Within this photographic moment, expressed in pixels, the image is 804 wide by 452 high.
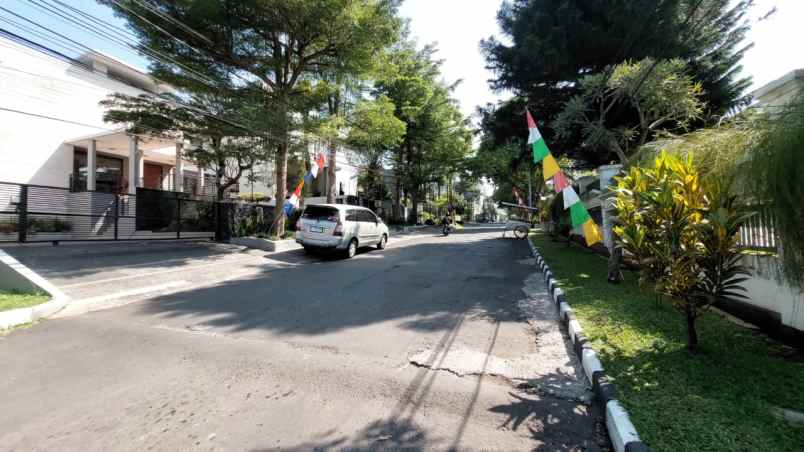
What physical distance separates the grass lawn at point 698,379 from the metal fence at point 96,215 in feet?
44.1

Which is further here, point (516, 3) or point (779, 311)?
point (516, 3)

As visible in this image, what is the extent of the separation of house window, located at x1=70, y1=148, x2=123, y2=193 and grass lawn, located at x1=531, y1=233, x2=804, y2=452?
18.8 metres

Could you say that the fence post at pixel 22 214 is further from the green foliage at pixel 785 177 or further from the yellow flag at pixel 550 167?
the green foliage at pixel 785 177

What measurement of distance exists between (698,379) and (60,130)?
20892 mm

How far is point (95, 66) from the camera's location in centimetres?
1661

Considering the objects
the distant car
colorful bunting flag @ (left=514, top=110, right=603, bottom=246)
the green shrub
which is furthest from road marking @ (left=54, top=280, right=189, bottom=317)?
the green shrub

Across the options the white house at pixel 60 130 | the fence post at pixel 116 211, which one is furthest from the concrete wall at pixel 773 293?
the white house at pixel 60 130

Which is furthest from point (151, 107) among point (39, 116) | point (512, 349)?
point (512, 349)

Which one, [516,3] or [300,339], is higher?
[516,3]

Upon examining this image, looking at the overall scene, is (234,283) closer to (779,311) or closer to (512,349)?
(512,349)

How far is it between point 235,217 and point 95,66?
1082cm

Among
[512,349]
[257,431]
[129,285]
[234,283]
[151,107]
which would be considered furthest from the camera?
[151,107]

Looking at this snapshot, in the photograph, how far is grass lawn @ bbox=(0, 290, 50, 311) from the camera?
4748mm

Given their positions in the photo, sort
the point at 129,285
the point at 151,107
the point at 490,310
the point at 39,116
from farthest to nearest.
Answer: the point at 39,116 → the point at 151,107 → the point at 129,285 → the point at 490,310
